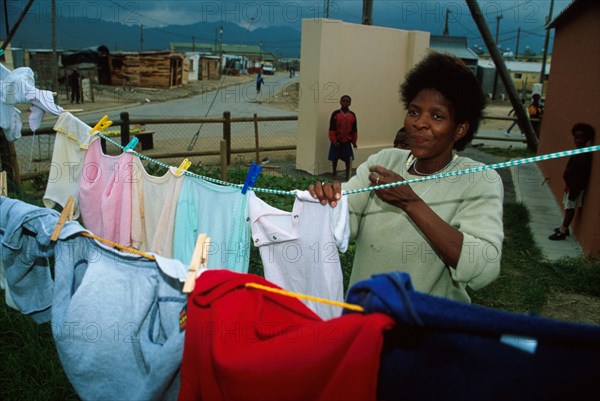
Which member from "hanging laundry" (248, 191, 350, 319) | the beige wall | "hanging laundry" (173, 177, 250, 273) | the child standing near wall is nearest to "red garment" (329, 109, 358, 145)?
the child standing near wall

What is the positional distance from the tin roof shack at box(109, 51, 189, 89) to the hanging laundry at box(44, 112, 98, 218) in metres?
31.2

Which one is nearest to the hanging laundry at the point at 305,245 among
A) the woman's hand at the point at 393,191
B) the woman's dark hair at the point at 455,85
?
the woman's hand at the point at 393,191

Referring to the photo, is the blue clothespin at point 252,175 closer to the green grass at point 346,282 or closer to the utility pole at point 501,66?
the green grass at point 346,282

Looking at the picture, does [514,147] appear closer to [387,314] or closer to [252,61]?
[387,314]

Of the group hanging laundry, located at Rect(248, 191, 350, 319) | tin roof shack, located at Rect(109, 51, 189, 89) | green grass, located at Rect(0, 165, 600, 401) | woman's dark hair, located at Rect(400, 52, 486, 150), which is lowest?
green grass, located at Rect(0, 165, 600, 401)

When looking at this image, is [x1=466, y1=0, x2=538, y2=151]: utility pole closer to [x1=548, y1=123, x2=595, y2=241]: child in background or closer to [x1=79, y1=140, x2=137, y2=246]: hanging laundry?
[x1=548, y1=123, x2=595, y2=241]: child in background

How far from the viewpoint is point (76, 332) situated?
5.54 feet

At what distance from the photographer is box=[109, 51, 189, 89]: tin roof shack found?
32.8m

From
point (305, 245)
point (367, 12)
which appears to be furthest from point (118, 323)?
point (367, 12)

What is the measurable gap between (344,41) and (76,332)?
33.1ft

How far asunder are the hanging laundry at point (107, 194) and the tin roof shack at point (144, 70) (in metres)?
31.4

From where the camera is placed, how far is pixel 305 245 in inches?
88.7

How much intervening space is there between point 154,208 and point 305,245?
1285 mm

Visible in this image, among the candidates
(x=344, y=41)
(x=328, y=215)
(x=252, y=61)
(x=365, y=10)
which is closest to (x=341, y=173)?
(x=344, y=41)
